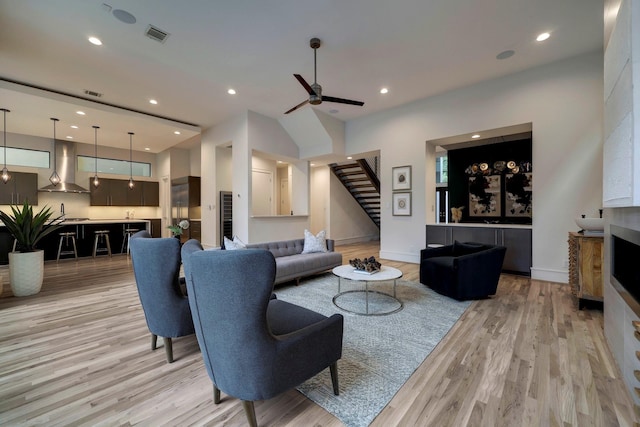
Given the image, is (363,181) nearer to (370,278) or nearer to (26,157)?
(370,278)

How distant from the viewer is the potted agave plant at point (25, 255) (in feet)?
12.0

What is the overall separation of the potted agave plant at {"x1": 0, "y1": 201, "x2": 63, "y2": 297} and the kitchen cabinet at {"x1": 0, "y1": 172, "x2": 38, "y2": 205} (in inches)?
151

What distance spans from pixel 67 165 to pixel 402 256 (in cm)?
967

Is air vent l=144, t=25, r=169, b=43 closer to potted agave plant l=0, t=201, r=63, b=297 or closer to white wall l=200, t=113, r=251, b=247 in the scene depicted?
white wall l=200, t=113, r=251, b=247

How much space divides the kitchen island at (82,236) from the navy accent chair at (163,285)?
595 cm

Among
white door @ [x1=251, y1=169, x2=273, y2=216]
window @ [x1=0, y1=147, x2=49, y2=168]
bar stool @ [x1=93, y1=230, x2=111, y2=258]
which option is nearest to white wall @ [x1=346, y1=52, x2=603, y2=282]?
white door @ [x1=251, y1=169, x2=273, y2=216]

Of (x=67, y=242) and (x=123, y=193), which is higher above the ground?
(x=123, y=193)

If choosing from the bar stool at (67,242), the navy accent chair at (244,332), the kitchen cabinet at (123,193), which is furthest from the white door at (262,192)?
the navy accent chair at (244,332)

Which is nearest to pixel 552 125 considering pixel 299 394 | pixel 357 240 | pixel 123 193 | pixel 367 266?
pixel 367 266

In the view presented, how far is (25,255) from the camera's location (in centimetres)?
374

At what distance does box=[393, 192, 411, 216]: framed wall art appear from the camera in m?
5.86

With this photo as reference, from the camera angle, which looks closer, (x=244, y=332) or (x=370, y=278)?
(x=244, y=332)

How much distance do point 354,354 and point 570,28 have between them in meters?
4.91

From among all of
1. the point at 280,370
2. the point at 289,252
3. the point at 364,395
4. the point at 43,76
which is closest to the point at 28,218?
the point at 43,76
